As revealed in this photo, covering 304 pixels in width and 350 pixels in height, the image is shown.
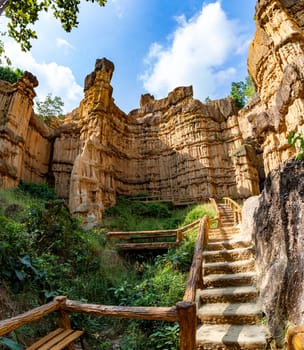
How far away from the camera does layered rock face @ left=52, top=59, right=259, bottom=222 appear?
62.6 feet

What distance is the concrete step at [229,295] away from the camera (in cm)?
411

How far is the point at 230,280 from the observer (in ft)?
15.2

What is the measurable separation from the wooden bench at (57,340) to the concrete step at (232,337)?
187 centimetres

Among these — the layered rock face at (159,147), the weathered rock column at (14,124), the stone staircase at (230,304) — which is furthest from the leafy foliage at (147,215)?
the stone staircase at (230,304)

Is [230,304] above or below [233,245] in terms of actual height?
below

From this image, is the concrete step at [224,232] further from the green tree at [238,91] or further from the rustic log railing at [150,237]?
the green tree at [238,91]

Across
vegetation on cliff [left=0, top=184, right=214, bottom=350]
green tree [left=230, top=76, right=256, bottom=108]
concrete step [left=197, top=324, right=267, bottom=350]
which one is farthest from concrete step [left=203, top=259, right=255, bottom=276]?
green tree [left=230, top=76, right=256, bottom=108]

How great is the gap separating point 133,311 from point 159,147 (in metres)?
22.3

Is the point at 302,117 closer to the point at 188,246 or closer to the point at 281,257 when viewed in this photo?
A: the point at 188,246

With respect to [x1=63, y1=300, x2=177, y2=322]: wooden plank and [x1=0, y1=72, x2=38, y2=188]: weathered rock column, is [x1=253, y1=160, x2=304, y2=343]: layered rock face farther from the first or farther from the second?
[x1=0, y1=72, x2=38, y2=188]: weathered rock column

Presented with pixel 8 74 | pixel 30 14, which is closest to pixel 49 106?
pixel 8 74

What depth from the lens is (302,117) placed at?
9.37m

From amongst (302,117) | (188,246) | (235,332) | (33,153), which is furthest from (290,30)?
(33,153)

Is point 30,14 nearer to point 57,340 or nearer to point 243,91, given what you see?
point 57,340
